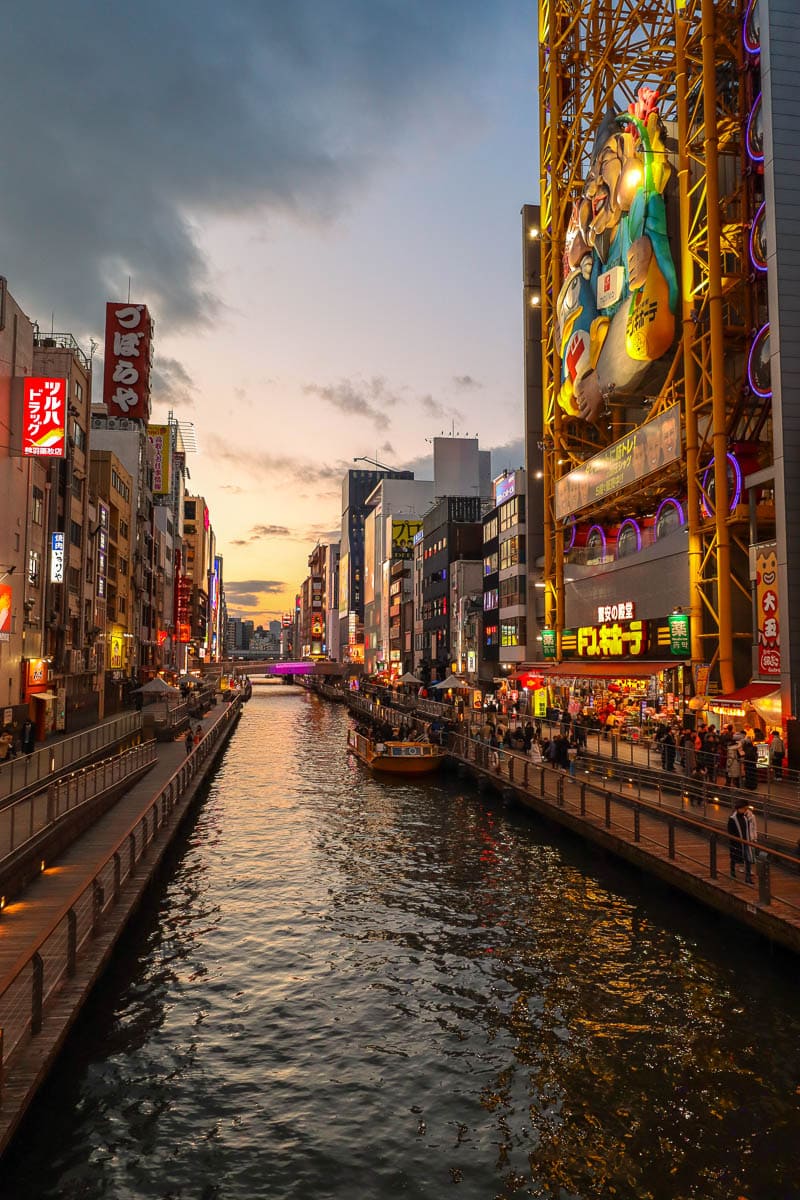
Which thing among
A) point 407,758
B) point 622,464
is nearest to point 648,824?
point 407,758

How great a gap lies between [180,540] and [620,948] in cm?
14331

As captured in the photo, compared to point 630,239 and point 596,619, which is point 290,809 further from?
point 630,239

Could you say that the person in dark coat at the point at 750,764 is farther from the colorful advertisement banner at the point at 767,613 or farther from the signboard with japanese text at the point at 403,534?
the signboard with japanese text at the point at 403,534

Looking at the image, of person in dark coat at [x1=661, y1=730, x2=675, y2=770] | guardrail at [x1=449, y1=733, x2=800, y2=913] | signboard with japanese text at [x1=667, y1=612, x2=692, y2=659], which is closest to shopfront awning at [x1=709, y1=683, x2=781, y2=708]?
person in dark coat at [x1=661, y1=730, x2=675, y2=770]

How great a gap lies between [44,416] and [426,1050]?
38.0 m

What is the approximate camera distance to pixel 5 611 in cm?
4200

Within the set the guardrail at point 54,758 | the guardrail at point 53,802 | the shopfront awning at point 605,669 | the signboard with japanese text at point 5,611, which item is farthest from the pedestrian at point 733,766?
the signboard with japanese text at point 5,611

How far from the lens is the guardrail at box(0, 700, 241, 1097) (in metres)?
11.6

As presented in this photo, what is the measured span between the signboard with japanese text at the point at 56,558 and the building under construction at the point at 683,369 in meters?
33.3

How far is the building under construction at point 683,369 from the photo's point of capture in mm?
34812

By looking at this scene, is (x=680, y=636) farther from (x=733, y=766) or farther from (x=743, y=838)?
(x=743, y=838)

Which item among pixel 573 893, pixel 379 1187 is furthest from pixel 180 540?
pixel 379 1187

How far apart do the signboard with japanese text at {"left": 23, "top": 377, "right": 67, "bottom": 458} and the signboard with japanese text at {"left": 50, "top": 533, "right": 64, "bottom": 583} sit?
10.3 meters

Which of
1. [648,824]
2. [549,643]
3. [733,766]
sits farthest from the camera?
[549,643]
